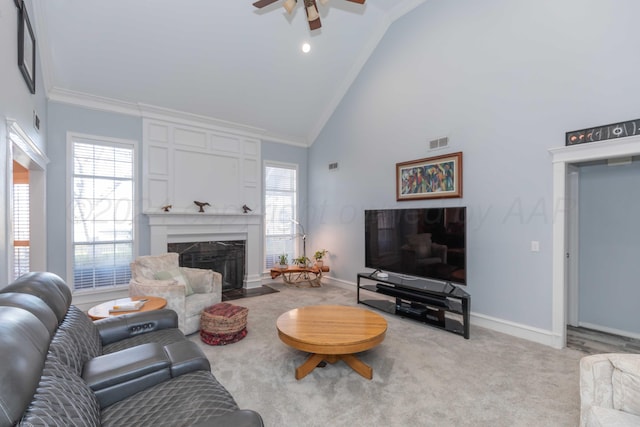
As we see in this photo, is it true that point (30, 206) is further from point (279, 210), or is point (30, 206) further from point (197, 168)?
point (279, 210)

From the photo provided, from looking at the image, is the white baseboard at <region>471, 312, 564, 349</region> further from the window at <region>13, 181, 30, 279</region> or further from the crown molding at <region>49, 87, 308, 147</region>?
the window at <region>13, 181, 30, 279</region>

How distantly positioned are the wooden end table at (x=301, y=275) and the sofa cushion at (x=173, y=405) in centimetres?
391

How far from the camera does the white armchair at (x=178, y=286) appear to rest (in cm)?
334

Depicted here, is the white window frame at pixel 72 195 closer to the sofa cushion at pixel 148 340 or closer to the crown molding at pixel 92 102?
the crown molding at pixel 92 102

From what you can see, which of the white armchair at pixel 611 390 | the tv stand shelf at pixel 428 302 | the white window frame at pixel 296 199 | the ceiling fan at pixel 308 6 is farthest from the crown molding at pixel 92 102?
the white armchair at pixel 611 390

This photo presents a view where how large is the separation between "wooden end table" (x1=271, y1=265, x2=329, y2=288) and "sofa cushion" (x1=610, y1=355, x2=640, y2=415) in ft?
14.5

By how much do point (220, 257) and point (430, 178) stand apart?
3873mm

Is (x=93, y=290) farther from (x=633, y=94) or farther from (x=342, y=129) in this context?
(x=633, y=94)

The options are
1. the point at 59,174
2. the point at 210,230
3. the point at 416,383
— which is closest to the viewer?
the point at 416,383

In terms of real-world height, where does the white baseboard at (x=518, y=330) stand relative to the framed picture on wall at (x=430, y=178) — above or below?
below

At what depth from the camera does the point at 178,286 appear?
134 inches

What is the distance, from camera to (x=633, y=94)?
9.12ft

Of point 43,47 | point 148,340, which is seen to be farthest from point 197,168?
point 148,340

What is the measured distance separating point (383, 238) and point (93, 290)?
4.40m
